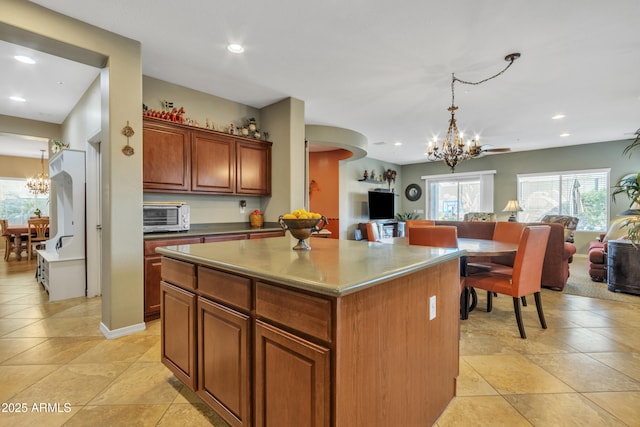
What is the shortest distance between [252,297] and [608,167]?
349 inches

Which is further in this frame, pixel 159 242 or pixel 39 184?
pixel 39 184

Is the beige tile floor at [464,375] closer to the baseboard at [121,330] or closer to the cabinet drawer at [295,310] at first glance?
the baseboard at [121,330]

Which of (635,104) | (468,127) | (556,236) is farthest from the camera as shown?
(468,127)

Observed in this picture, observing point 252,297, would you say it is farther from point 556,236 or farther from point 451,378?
point 556,236

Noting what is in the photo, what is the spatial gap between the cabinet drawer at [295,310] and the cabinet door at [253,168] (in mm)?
3023

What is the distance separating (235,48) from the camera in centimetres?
284

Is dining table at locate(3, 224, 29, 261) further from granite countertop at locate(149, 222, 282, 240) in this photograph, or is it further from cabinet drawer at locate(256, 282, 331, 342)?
cabinet drawer at locate(256, 282, 331, 342)

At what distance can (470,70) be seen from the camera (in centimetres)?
329

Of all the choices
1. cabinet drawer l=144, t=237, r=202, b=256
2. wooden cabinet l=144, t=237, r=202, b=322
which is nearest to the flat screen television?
cabinet drawer l=144, t=237, r=202, b=256

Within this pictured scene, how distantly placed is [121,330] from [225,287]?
1.96m

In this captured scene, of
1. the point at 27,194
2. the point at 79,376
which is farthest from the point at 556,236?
the point at 27,194

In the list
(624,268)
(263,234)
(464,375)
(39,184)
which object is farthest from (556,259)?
(39,184)

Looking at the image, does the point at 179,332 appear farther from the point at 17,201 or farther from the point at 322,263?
the point at 17,201

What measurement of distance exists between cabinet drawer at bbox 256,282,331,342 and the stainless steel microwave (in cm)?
249
